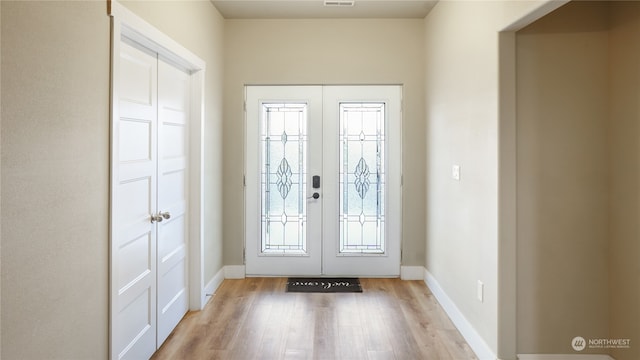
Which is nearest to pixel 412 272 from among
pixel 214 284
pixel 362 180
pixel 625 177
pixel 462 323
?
pixel 362 180

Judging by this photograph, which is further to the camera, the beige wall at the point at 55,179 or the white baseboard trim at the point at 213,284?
the white baseboard trim at the point at 213,284

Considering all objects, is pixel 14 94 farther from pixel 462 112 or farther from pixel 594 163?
pixel 594 163

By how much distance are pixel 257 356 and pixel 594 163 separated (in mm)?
2453

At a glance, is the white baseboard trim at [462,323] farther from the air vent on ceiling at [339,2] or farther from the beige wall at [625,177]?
the air vent on ceiling at [339,2]

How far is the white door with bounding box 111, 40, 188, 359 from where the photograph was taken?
2.22m

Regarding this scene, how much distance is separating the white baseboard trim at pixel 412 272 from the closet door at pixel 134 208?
102 inches

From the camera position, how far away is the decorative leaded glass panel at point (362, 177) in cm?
434

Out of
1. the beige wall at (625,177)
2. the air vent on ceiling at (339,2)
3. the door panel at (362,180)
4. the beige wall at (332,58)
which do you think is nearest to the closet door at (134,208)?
the beige wall at (332,58)

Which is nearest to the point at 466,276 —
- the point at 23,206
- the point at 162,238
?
the point at 162,238

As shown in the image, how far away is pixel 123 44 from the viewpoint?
225 centimetres

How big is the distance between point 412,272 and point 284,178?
1.71m

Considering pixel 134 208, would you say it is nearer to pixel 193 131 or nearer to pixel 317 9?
pixel 193 131

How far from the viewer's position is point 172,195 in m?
3.01

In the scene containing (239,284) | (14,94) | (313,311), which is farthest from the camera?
(239,284)
